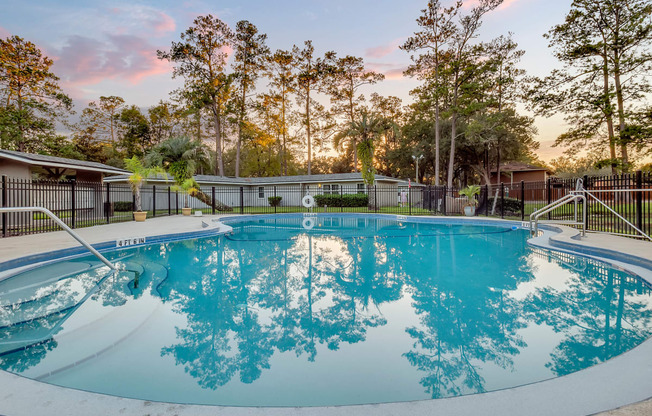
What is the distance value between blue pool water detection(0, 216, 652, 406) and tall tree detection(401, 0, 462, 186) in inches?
750

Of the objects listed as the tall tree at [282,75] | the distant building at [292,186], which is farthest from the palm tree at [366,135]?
the tall tree at [282,75]

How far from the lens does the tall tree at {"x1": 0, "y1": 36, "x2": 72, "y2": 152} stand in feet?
67.8

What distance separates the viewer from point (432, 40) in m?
22.6

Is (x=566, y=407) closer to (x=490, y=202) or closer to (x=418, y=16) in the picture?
(x=490, y=202)

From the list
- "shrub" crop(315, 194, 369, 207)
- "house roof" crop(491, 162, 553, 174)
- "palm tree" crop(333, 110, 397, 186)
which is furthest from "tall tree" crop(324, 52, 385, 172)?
"house roof" crop(491, 162, 553, 174)

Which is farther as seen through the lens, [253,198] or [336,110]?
[336,110]

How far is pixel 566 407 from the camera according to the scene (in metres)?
1.58

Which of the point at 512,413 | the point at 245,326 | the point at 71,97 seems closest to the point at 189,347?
the point at 245,326

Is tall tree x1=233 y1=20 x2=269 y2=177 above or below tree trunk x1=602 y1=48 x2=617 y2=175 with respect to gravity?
above

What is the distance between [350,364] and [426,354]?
668mm

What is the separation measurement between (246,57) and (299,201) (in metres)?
15.0

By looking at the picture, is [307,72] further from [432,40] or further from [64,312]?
[64,312]

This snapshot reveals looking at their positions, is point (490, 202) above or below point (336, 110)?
below

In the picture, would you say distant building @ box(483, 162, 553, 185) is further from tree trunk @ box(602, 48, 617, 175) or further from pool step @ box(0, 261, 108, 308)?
pool step @ box(0, 261, 108, 308)
